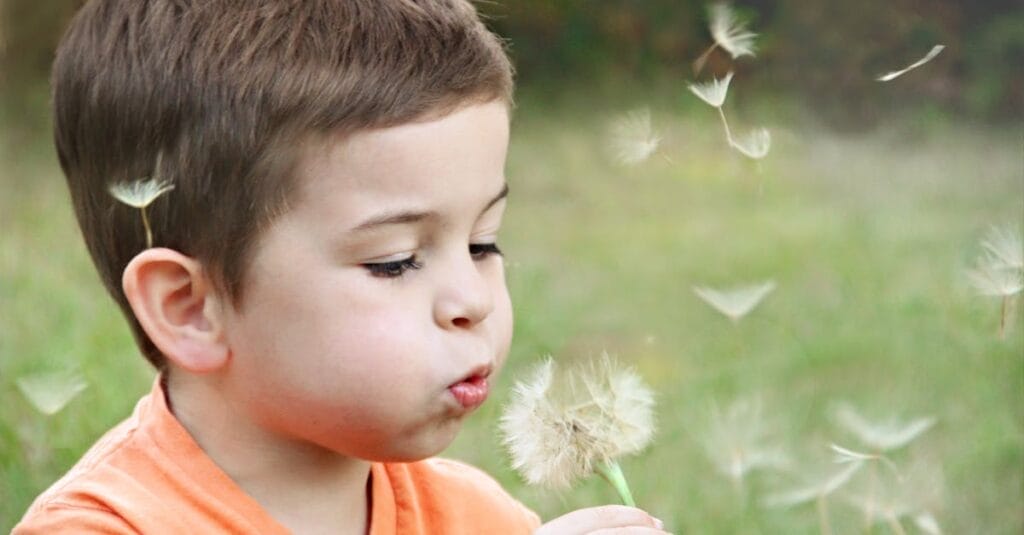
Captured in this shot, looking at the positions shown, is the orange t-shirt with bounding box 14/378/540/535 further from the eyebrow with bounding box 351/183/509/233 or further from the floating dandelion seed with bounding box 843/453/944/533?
the floating dandelion seed with bounding box 843/453/944/533

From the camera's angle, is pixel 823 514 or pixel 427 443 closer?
pixel 427 443

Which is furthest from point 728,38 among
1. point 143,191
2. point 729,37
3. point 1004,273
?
point 143,191

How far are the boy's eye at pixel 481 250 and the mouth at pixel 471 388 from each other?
0.14 meters

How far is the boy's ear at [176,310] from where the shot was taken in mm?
1771

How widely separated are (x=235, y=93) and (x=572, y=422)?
20.2 inches

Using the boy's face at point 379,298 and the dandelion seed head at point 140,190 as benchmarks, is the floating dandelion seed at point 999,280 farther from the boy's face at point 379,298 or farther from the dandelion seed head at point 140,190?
the dandelion seed head at point 140,190

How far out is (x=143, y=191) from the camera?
69.9 inches

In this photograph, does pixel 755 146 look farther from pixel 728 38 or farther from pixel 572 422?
pixel 572 422

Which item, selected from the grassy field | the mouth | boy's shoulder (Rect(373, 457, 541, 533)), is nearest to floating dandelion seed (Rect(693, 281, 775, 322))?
the grassy field

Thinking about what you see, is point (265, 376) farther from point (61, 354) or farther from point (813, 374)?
point (813, 374)

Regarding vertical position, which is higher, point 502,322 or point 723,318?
point 502,322

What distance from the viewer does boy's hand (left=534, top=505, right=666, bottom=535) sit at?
168 centimetres

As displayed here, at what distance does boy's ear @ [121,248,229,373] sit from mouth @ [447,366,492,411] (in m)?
0.27

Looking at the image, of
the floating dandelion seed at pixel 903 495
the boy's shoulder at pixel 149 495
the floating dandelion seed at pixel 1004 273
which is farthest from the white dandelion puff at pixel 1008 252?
the boy's shoulder at pixel 149 495
